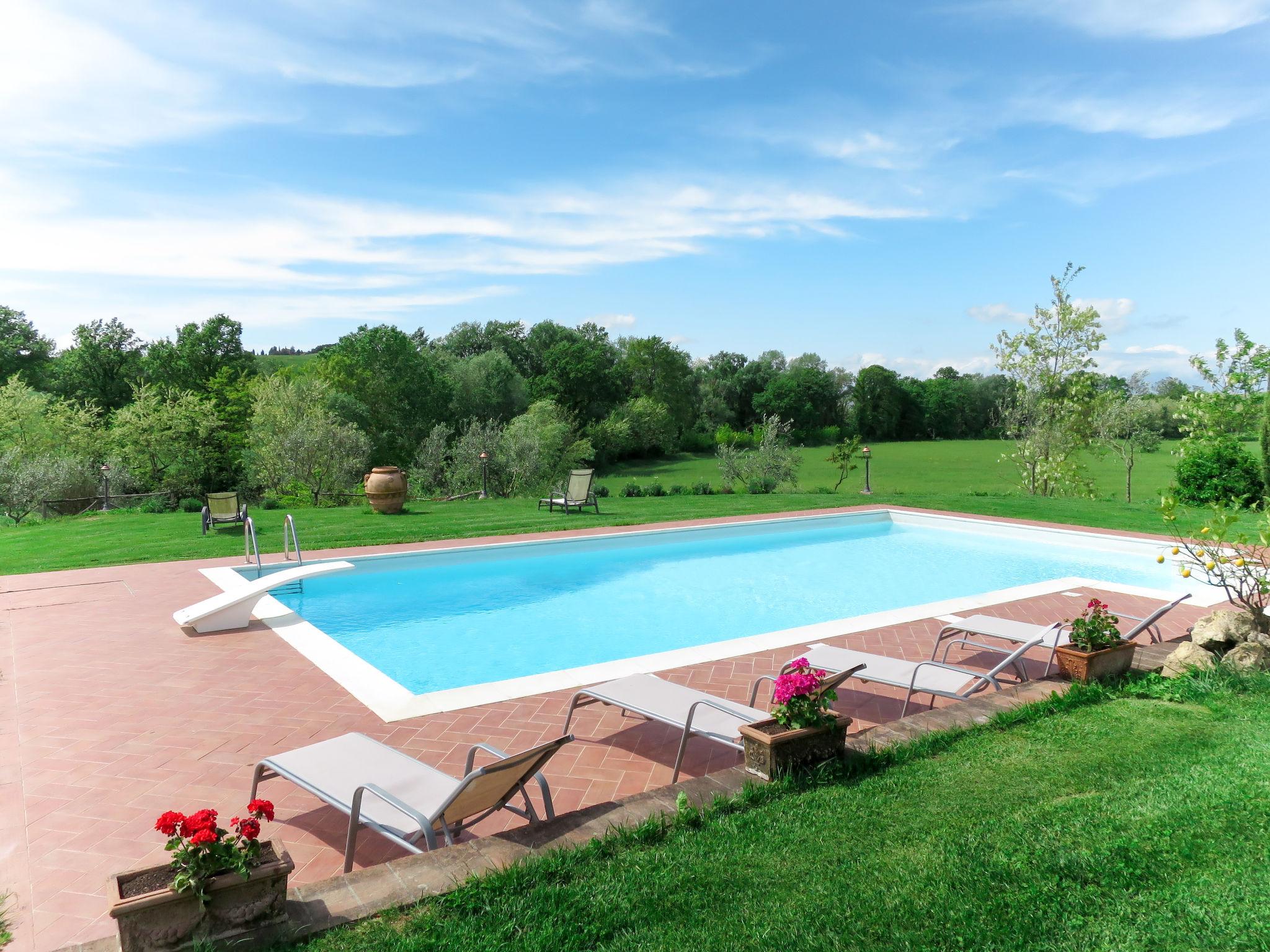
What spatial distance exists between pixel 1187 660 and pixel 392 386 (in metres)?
42.9

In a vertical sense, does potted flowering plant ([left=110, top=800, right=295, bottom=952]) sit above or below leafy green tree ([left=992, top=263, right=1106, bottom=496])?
below

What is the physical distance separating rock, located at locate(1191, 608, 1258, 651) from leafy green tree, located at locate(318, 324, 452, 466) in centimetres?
4046

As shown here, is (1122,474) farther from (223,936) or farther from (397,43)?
(223,936)

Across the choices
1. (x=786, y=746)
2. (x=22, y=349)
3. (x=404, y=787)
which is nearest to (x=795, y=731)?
(x=786, y=746)

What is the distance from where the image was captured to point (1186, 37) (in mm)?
11656

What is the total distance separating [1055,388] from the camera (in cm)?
1883

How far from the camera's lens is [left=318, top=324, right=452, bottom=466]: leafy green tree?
139 ft

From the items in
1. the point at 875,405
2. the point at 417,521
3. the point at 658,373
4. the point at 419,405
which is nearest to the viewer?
the point at 417,521

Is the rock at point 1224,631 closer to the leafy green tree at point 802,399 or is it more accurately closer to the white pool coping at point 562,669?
the white pool coping at point 562,669

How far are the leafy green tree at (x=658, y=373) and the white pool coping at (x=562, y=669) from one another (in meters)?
40.4

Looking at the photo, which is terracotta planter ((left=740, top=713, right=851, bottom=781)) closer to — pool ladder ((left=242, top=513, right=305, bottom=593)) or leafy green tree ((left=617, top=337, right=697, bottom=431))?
pool ladder ((left=242, top=513, right=305, bottom=593))

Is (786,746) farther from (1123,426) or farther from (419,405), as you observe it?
(419,405)

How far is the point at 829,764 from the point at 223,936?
2555 millimetres

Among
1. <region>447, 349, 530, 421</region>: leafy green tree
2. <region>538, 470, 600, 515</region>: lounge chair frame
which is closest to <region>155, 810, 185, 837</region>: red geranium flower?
<region>538, 470, 600, 515</region>: lounge chair frame
